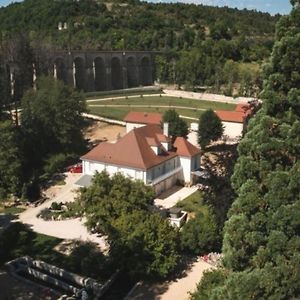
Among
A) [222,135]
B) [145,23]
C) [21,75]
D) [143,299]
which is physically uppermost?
[145,23]

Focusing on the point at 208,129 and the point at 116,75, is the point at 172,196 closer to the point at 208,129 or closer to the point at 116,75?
the point at 208,129

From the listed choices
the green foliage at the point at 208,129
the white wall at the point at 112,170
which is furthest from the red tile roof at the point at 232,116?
the white wall at the point at 112,170

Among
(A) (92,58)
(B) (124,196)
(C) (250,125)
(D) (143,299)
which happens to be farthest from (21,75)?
(C) (250,125)

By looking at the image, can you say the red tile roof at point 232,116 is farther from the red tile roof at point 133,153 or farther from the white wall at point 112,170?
the white wall at point 112,170

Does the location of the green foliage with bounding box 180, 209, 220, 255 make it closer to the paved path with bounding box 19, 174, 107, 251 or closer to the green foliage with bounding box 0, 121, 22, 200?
the paved path with bounding box 19, 174, 107, 251

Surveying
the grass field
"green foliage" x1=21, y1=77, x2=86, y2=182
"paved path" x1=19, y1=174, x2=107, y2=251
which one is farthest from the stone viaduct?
"paved path" x1=19, y1=174, x2=107, y2=251

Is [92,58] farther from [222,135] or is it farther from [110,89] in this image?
[222,135]

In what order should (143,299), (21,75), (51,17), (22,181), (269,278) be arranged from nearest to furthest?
(269,278)
(143,299)
(22,181)
(21,75)
(51,17)
